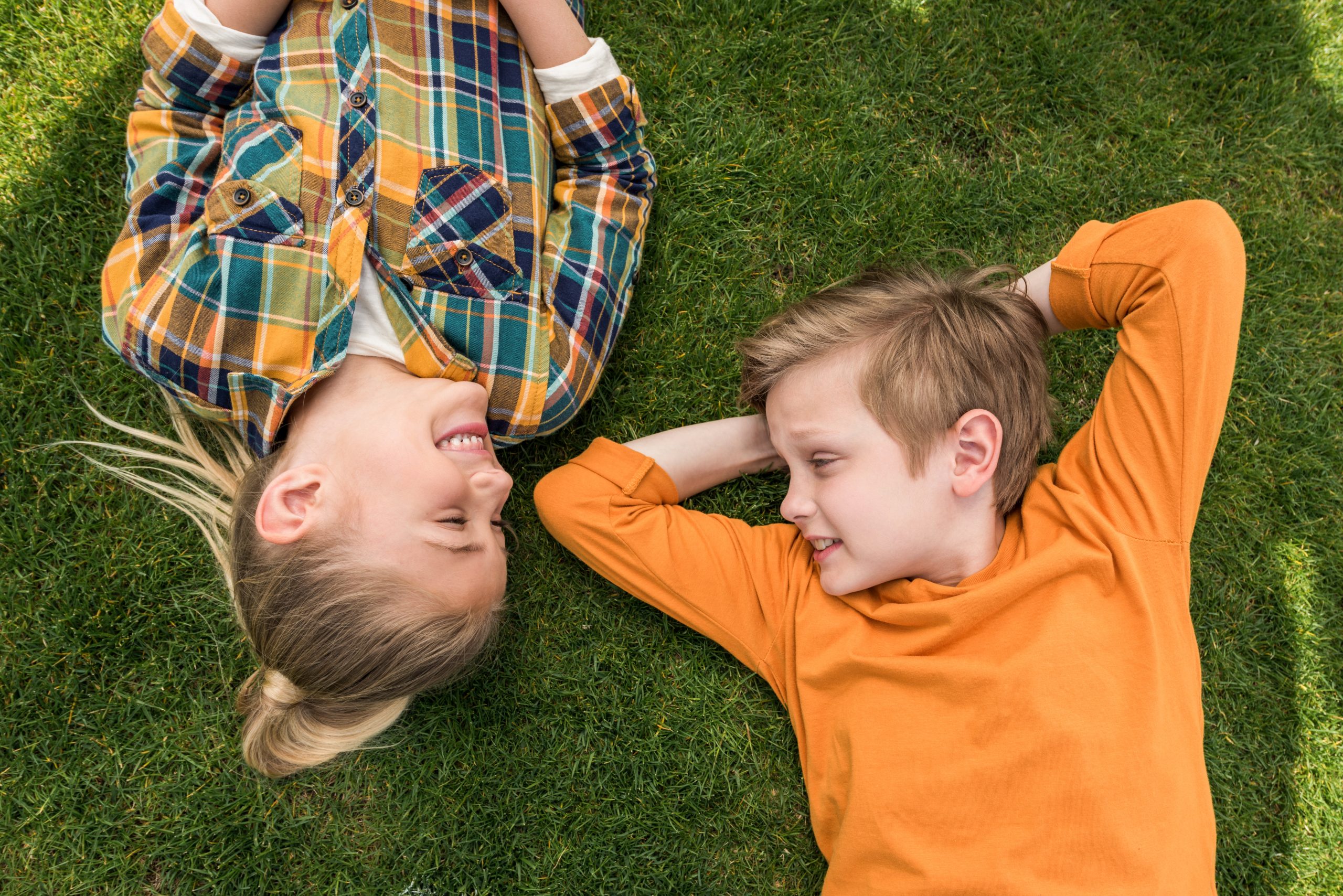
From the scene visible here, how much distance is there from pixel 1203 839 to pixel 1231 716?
76 centimetres

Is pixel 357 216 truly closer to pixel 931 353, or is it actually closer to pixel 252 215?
pixel 252 215

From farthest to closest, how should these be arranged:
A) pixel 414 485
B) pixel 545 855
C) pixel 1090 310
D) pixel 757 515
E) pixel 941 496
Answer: pixel 757 515 → pixel 545 855 → pixel 1090 310 → pixel 941 496 → pixel 414 485

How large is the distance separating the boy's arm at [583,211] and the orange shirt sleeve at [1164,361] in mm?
1393

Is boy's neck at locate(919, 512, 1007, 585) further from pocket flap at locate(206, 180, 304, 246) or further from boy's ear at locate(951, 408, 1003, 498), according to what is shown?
pocket flap at locate(206, 180, 304, 246)

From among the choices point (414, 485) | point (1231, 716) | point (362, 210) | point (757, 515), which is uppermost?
point (362, 210)

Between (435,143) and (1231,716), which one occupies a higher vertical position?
(435,143)

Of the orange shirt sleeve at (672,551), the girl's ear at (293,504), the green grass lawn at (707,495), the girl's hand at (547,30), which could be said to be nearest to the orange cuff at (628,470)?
the orange shirt sleeve at (672,551)

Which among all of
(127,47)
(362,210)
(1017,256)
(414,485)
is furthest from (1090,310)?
(127,47)

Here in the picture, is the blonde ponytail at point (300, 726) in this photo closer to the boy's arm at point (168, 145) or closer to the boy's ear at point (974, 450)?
the boy's arm at point (168, 145)

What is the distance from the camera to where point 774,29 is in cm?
278

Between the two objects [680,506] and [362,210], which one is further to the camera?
[680,506]

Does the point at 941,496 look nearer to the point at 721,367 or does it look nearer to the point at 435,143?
the point at 721,367

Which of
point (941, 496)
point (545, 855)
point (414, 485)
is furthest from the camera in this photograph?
point (545, 855)

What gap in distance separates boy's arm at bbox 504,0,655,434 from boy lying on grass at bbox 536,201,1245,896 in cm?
47
